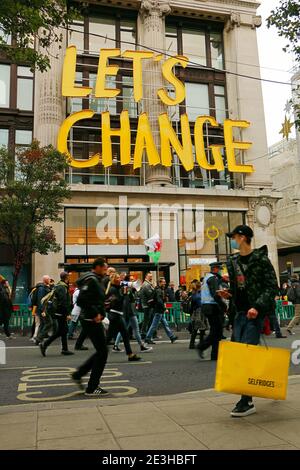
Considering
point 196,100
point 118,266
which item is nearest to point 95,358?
point 118,266

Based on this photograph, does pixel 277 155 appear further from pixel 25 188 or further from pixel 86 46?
pixel 25 188

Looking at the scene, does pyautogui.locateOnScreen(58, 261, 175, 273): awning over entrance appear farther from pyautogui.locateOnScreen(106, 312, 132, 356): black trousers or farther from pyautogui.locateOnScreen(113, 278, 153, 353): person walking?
pyautogui.locateOnScreen(106, 312, 132, 356): black trousers

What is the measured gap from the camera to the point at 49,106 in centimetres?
2589

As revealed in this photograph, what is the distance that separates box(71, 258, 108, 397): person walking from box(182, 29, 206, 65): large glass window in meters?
27.6

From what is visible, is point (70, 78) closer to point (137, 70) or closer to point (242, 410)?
point (137, 70)

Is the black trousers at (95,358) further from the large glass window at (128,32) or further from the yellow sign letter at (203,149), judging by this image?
the large glass window at (128,32)

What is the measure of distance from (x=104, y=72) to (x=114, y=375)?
22.2 meters

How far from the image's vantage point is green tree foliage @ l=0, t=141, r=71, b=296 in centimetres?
1897

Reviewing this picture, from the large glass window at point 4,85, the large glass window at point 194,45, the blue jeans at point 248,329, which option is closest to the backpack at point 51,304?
the blue jeans at point 248,329

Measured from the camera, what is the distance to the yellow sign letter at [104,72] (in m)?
26.1

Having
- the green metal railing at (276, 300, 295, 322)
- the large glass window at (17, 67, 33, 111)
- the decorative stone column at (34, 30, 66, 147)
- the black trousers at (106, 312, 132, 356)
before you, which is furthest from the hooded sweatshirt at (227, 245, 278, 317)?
the large glass window at (17, 67, 33, 111)

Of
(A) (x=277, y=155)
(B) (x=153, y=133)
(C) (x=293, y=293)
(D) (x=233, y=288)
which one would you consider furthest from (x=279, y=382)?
(A) (x=277, y=155)

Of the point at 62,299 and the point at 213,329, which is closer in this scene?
the point at 213,329

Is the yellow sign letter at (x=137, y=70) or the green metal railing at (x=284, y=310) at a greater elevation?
the yellow sign letter at (x=137, y=70)
